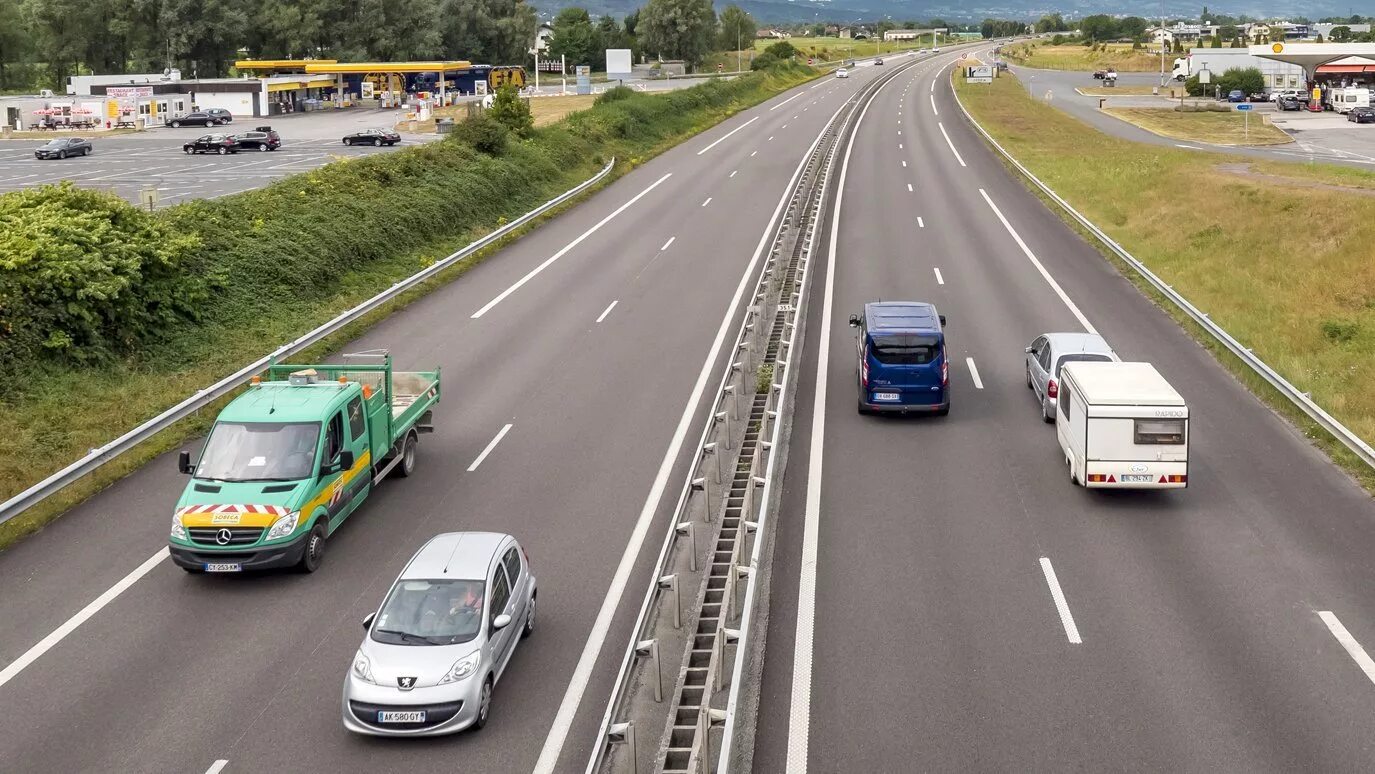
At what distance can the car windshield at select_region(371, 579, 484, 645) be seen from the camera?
1383 cm

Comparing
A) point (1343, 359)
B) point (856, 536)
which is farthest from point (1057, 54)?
point (856, 536)

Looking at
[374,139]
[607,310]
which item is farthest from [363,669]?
[374,139]

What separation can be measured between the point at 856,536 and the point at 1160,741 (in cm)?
632

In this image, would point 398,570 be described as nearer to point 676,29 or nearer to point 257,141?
point 257,141

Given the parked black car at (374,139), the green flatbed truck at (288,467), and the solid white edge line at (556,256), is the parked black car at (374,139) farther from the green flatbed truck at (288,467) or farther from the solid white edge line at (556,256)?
the green flatbed truck at (288,467)

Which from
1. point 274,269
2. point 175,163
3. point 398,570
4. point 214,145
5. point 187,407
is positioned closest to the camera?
point 398,570

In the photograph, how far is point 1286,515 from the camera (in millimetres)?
Answer: 19609

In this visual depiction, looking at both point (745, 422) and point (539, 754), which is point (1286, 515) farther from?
point (539, 754)

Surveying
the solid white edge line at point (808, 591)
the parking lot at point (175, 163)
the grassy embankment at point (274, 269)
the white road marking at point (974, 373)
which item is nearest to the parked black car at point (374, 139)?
the parking lot at point (175, 163)

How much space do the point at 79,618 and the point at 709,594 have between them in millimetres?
8539

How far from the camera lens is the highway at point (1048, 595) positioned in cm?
1340

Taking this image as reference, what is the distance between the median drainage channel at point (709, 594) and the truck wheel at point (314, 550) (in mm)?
5211

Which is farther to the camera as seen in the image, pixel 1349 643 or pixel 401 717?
pixel 1349 643

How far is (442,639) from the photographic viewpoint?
543 inches
